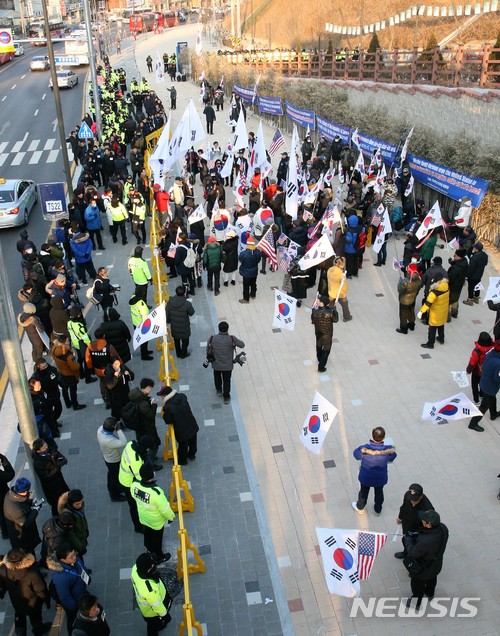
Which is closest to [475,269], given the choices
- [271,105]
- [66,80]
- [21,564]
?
[21,564]

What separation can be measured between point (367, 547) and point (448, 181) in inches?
542

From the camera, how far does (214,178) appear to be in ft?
65.8

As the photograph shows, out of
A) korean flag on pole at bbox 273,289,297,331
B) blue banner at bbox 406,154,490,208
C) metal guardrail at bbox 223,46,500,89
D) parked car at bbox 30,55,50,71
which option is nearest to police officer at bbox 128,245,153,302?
korean flag on pole at bbox 273,289,297,331

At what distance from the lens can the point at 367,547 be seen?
22.9 feet

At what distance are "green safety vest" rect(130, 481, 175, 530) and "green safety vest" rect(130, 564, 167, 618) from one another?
1021 mm

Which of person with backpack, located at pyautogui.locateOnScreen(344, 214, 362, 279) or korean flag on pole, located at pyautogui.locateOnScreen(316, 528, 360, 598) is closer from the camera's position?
korean flag on pole, located at pyautogui.locateOnScreen(316, 528, 360, 598)

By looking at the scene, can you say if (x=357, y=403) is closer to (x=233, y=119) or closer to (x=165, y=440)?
(x=165, y=440)

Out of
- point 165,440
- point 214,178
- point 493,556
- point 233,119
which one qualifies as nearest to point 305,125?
point 233,119

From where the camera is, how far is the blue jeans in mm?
9146

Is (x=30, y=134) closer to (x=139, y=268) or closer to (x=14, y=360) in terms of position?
(x=139, y=268)

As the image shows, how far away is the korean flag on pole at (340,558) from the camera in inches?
273

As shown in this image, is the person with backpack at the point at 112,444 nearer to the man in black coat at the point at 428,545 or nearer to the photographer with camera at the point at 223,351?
the photographer with camera at the point at 223,351

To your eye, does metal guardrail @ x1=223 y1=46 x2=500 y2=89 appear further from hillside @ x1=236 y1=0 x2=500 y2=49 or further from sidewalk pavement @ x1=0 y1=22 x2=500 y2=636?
sidewalk pavement @ x1=0 y1=22 x2=500 y2=636

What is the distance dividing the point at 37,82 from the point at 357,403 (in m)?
46.5
